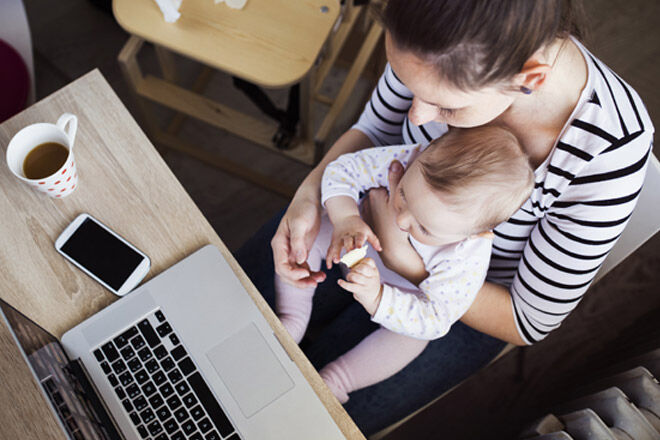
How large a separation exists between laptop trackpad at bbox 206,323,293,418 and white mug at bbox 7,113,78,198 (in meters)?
0.39

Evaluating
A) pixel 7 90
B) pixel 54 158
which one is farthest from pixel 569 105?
pixel 7 90

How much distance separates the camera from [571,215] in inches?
31.7

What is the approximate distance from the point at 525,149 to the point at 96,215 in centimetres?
78

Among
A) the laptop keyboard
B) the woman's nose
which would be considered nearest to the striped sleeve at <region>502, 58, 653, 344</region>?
the woman's nose

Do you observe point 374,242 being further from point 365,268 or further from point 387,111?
point 387,111

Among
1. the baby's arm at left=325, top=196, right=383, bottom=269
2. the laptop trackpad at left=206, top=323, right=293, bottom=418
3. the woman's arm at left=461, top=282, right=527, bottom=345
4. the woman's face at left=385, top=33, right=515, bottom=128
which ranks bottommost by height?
the laptop trackpad at left=206, top=323, right=293, bottom=418

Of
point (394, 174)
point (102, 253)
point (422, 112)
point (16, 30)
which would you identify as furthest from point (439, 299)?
point (16, 30)

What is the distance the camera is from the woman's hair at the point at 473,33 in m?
0.58

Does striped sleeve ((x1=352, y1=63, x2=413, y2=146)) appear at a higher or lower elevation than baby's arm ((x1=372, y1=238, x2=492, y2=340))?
higher

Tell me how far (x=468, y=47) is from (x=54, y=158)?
727mm

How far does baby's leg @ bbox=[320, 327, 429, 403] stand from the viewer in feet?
3.25

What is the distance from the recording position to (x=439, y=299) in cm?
92

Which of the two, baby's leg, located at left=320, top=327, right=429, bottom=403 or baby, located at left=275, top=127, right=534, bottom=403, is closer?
baby, located at left=275, top=127, right=534, bottom=403

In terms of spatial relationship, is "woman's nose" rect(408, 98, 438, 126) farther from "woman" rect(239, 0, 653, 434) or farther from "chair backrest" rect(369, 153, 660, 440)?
"chair backrest" rect(369, 153, 660, 440)
